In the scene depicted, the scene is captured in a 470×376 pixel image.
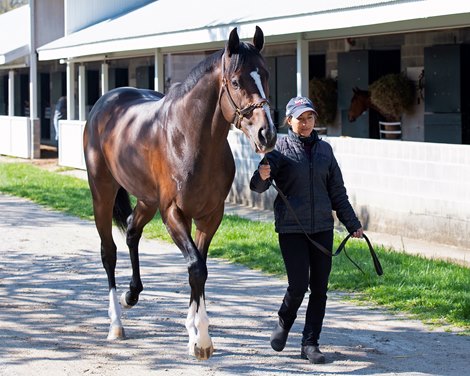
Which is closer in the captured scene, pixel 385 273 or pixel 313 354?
Result: pixel 313 354

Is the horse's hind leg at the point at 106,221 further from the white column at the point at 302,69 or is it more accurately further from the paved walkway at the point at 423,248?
the white column at the point at 302,69

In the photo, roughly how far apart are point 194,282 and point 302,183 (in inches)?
35.8

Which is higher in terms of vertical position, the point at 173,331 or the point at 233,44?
the point at 233,44

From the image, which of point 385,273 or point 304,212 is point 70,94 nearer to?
point 385,273

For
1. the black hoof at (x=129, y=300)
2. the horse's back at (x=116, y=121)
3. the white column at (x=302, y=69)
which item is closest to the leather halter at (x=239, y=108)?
the horse's back at (x=116, y=121)

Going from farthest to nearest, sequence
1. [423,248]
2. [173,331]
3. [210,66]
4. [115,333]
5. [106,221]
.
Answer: [423,248], [106,221], [173,331], [115,333], [210,66]

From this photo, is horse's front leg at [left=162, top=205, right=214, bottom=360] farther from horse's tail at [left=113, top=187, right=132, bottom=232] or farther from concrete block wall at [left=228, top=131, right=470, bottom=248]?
concrete block wall at [left=228, top=131, right=470, bottom=248]

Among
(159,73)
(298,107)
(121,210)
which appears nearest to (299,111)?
(298,107)

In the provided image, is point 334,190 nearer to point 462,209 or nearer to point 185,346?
point 185,346

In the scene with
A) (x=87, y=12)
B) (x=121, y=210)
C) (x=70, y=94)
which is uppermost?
(x=87, y=12)

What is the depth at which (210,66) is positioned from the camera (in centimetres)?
633

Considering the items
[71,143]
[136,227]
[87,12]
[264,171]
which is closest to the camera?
[264,171]

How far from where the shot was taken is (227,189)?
6.54 metres

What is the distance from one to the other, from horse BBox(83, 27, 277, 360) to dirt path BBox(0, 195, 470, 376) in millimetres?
265
